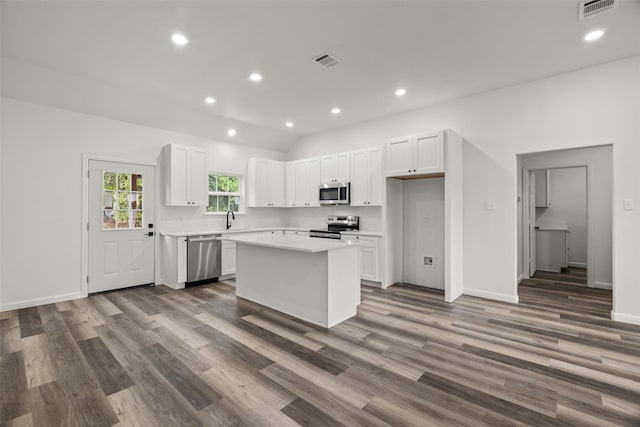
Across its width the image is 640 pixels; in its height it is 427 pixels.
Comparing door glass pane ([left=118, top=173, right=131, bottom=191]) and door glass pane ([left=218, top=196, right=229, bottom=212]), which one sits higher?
door glass pane ([left=118, top=173, right=131, bottom=191])

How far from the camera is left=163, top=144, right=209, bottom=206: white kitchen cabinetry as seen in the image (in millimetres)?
5180

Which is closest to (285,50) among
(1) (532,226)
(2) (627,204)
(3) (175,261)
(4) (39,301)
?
(3) (175,261)

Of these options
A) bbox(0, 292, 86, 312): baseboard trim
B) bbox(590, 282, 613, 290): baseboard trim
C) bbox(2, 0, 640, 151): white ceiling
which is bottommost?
bbox(0, 292, 86, 312): baseboard trim

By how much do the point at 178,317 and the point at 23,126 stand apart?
3.34 m

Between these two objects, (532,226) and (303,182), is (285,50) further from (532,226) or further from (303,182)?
(532,226)

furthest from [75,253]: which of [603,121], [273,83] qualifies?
[603,121]

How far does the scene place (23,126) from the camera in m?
3.95

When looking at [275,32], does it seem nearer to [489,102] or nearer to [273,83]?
[273,83]

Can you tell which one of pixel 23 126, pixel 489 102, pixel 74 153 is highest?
pixel 489 102

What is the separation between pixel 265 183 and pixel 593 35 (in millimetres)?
5486

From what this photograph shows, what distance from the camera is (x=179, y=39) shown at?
2967 mm

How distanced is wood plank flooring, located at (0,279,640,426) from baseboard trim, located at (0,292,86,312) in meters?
0.18

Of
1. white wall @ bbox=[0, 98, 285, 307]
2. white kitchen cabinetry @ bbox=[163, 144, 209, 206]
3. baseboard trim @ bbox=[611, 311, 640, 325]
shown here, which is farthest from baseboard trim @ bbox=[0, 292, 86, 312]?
baseboard trim @ bbox=[611, 311, 640, 325]

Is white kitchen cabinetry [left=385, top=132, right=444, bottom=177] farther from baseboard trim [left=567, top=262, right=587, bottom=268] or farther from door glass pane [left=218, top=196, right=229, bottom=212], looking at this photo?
baseboard trim [left=567, top=262, right=587, bottom=268]
